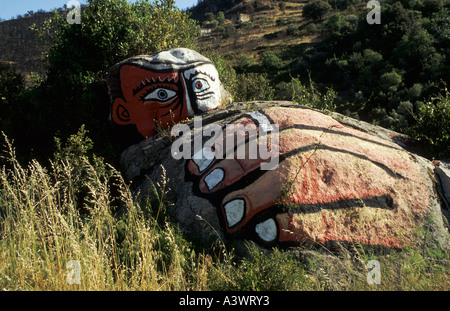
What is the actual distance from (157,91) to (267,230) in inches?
145

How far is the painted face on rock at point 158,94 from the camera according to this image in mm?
6332

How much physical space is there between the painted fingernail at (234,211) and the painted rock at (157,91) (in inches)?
109

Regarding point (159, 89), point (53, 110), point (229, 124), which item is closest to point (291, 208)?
point (229, 124)

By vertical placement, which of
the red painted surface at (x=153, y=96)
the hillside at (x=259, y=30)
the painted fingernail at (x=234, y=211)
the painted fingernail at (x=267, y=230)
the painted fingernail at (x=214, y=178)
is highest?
the hillside at (x=259, y=30)

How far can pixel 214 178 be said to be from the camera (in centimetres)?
441

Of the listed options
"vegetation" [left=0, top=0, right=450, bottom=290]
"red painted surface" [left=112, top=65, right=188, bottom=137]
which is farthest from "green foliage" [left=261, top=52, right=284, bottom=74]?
"red painted surface" [left=112, top=65, right=188, bottom=137]

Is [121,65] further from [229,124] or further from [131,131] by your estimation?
[229,124]

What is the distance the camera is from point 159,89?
635cm

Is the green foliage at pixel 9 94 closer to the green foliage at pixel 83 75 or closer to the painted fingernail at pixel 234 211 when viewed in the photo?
the green foliage at pixel 83 75

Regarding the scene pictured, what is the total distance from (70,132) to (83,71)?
1.39 meters

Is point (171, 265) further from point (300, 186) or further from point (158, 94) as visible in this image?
point (158, 94)

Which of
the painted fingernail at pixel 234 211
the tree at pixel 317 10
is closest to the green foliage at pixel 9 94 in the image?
the painted fingernail at pixel 234 211

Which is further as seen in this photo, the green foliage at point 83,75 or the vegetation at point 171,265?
the green foliage at point 83,75

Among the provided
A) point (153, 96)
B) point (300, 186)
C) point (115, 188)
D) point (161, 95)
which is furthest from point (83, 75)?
point (300, 186)
